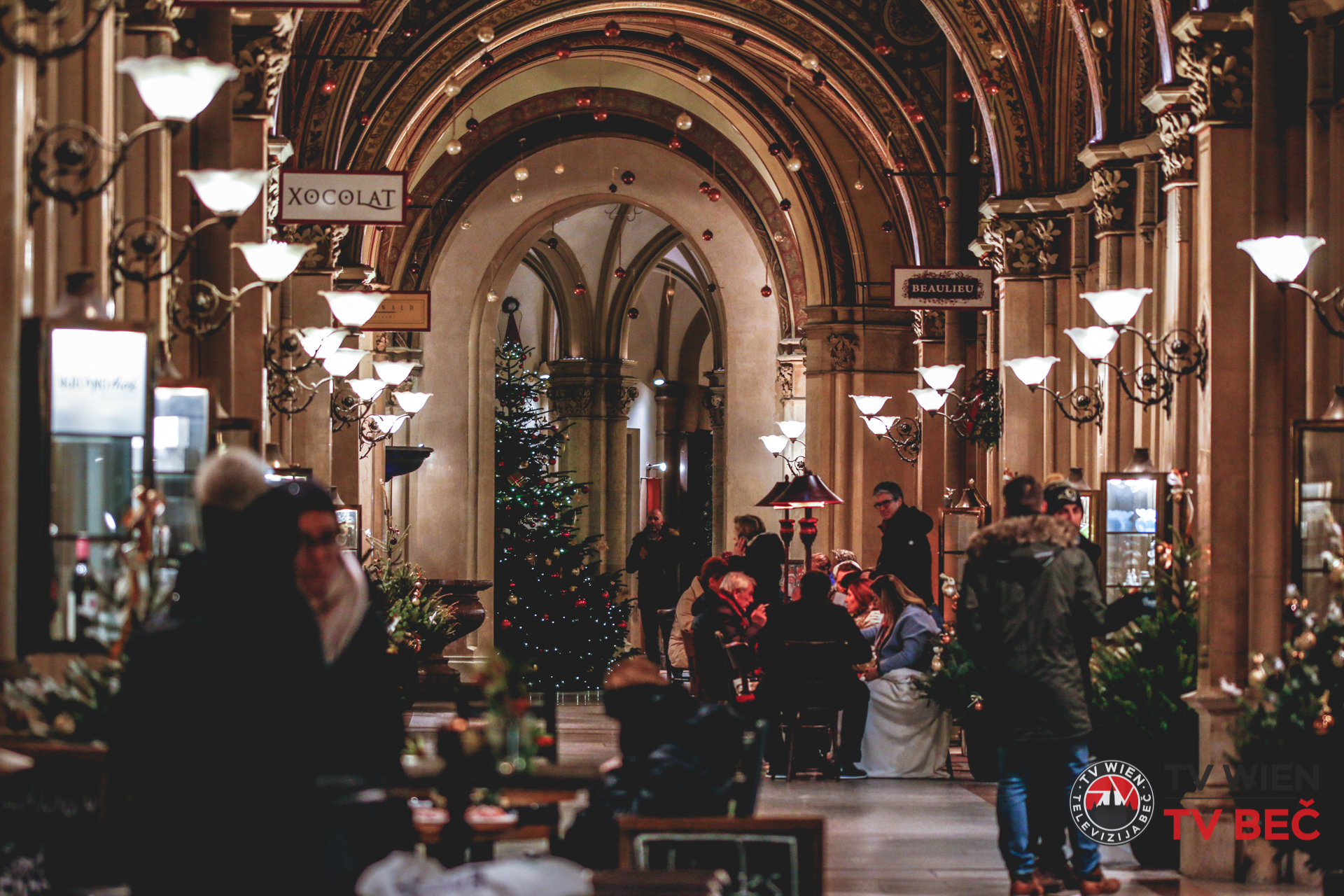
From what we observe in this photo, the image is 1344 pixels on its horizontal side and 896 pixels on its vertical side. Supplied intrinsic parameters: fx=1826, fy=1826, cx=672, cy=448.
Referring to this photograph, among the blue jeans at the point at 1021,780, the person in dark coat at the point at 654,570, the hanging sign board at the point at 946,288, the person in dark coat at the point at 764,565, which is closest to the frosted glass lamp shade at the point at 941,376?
the hanging sign board at the point at 946,288

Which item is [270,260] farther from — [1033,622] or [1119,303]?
[1119,303]

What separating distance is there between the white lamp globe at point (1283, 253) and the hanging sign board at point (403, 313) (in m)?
9.30

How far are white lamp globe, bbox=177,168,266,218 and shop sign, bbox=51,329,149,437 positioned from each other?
1.31 meters

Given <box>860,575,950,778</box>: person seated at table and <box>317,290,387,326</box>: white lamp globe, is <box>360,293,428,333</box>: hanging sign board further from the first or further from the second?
<box>860,575,950,778</box>: person seated at table

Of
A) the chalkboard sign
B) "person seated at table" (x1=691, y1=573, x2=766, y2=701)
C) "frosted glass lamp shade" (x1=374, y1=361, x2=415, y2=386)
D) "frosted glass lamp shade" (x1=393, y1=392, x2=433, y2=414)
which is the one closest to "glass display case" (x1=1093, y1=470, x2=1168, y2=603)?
"person seated at table" (x1=691, y1=573, x2=766, y2=701)

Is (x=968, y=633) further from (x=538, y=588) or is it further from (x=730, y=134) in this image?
(x=730, y=134)

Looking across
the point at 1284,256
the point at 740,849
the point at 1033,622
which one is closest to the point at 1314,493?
the point at 1284,256

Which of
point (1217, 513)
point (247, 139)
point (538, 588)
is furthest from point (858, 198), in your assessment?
point (1217, 513)

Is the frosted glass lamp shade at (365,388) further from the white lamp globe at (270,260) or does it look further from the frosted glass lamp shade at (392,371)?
the white lamp globe at (270,260)

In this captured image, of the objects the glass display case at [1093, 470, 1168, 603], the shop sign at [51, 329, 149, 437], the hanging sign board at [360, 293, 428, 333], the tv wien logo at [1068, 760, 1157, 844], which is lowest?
the tv wien logo at [1068, 760, 1157, 844]

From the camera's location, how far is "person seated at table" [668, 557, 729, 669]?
490 inches

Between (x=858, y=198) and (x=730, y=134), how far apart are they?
8.10 feet

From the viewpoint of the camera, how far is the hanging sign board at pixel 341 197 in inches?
458

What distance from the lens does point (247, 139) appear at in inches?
400
